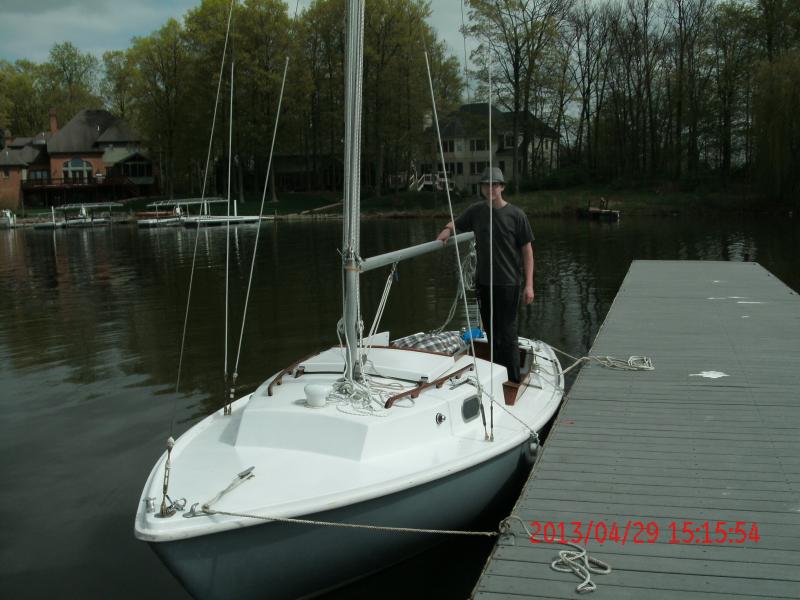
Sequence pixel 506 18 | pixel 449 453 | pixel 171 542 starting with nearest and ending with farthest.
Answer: pixel 171 542
pixel 449 453
pixel 506 18

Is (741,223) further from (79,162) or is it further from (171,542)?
(79,162)

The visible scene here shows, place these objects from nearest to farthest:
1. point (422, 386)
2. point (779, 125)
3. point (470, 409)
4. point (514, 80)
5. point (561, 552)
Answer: point (561, 552)
point (422, 386)
point (470, 409)
point (779, 125)
point (514, 80)

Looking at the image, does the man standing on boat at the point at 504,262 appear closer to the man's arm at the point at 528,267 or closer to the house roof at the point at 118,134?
the man's arm at the point at 528,267

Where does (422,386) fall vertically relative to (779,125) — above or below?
below

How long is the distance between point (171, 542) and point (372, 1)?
64.5 m

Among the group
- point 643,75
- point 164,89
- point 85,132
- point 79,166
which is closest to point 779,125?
point 643,75

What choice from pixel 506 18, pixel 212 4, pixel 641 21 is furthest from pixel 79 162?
pixel 641 21

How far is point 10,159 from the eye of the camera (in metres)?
77.4

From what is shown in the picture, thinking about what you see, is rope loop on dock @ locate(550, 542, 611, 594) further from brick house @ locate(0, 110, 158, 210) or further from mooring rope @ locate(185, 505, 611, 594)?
brick house @ locate(0, 110, 158, 210)

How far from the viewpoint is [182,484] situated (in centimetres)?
520
